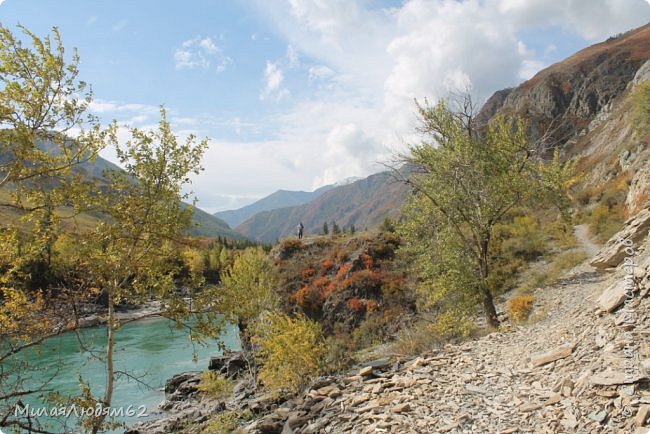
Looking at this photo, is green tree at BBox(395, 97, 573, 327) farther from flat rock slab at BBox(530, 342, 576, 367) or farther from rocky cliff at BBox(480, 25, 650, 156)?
rocky cliff at BBox(480, 25, 650, 156)

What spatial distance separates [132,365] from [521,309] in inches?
1234

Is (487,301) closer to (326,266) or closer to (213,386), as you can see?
(213,386)

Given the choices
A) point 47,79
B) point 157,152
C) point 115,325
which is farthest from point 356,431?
point 47,79

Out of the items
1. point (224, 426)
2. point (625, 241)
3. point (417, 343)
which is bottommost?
point (224, 426)

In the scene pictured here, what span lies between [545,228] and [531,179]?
1603cm

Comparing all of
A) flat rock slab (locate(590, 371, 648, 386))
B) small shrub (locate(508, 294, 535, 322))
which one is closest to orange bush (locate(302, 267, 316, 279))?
small shrub (locate(508, 294, 535, 322))

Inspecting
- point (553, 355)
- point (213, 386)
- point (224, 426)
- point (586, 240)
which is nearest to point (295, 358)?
point (224, 426)

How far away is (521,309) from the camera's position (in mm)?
15180

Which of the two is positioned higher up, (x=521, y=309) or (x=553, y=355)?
(x=553, y=355)

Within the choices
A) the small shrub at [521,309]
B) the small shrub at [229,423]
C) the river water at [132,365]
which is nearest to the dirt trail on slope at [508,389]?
the small shrub at [521,309]

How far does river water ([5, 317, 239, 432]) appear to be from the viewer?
2477cm

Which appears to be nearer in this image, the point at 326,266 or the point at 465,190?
the point at 465,190

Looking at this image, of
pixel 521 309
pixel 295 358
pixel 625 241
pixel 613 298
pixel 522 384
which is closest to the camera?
pixel 522 384

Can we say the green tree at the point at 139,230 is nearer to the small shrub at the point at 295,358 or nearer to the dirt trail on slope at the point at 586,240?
the small shrub at the point at 295,358
